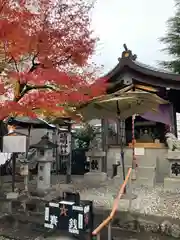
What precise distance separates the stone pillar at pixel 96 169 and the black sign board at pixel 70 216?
658cm

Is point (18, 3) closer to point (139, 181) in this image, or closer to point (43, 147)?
point (43, 147)

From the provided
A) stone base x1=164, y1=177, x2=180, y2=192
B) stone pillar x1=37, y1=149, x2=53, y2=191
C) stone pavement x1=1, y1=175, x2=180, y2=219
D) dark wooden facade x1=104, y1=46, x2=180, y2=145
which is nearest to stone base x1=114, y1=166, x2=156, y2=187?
stone pavement x1=1, y1=175, x2=180, y2=219

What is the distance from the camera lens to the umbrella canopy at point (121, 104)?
765 centimetres

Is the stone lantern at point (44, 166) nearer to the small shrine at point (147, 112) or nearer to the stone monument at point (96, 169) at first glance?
the stone monument at point (96, 169)

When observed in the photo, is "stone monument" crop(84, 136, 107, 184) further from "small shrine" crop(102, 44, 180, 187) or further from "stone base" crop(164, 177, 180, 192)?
"stone base" crop(164, 177, 180, 192)

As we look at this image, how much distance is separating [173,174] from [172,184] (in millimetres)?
446

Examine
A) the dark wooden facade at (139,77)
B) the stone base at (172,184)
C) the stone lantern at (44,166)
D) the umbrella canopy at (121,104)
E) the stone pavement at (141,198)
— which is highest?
the dark wooden facade at (139,77)

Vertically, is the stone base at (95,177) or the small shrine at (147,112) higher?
the small shrine at (147,112)

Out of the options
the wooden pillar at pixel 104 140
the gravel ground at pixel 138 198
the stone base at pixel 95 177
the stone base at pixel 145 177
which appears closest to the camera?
the gravel ground at pixel 138 198

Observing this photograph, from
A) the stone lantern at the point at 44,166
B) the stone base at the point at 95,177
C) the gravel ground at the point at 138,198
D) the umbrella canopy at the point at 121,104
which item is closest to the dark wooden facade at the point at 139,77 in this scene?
the stone base at the point at 95,177

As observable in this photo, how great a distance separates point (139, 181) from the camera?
1108cm

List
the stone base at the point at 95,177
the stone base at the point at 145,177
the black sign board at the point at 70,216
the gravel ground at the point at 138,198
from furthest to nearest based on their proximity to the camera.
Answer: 1. the stone base at the point at 95,177
2. the stone base at the point at 145,177
3. the gravel ground at the point at 138,198
4. the black sign board at the point at 70,216

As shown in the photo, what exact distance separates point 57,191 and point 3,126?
3930mm

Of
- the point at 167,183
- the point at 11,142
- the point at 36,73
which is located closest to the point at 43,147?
the point at 11,142
